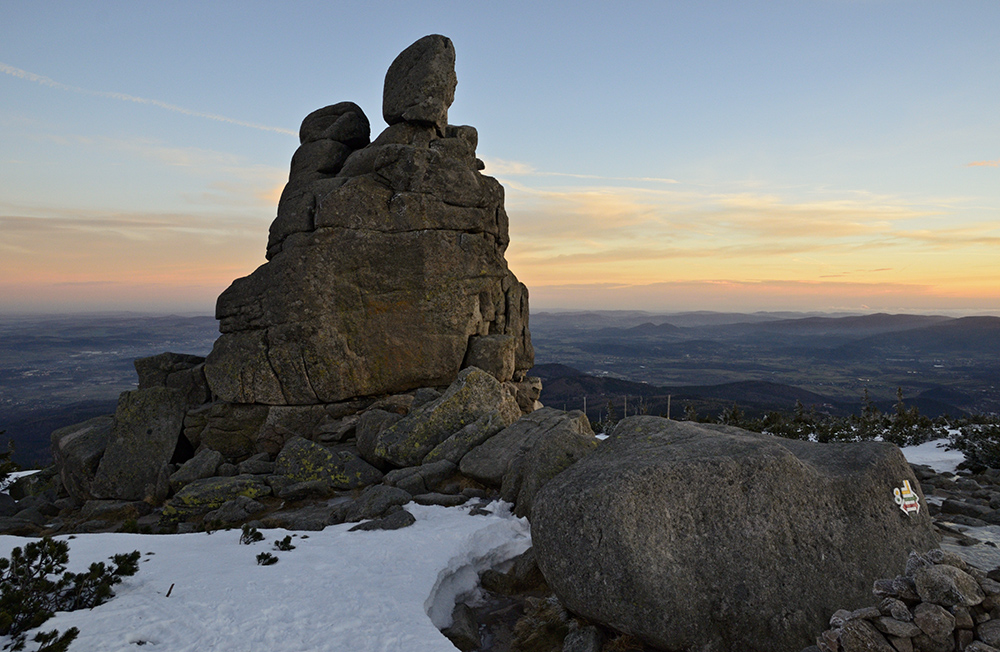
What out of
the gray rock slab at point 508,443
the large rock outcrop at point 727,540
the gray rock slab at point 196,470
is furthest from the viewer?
the gray rock slab at point 196,470

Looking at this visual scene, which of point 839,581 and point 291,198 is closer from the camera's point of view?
point 839,581

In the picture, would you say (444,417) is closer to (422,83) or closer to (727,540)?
(727,540)

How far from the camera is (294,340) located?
2744cm

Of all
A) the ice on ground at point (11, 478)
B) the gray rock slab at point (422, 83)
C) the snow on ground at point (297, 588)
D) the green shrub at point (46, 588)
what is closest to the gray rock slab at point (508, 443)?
the snow on ground at point (297, 588)

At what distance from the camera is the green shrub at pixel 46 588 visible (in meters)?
7.94

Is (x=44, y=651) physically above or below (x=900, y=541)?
below

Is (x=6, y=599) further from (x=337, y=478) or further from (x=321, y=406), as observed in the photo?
(x=321, y=406)

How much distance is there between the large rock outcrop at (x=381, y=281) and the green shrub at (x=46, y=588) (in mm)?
17507

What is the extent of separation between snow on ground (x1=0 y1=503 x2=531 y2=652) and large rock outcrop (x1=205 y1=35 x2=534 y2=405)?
13.8 meters

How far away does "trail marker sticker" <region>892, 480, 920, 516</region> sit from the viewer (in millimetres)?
9734

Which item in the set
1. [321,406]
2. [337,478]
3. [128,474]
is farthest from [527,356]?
[128,474]

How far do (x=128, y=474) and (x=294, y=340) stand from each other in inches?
378

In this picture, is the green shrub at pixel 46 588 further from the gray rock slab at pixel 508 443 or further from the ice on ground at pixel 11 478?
the ice on ground at pixel 11 478

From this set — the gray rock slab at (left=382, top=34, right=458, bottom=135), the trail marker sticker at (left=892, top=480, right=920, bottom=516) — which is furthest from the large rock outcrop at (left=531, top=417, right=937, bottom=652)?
the gray rock slab at (left=382, top=34, right=458, bottom=135)
